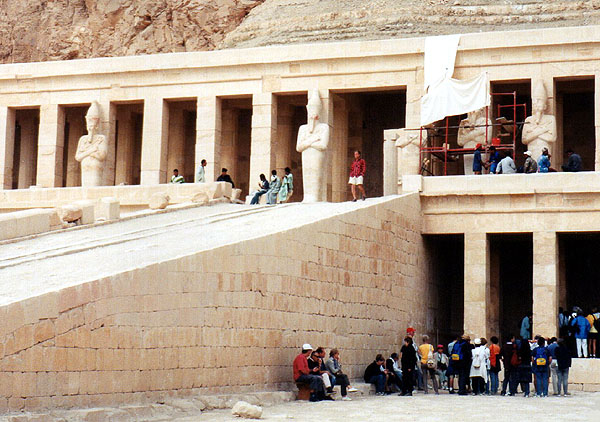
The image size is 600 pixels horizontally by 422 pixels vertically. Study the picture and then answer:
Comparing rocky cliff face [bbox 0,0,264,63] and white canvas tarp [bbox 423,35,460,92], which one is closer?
white canvas tarp [bbox 423,35,460,92]

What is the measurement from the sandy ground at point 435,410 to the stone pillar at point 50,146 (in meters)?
15.5

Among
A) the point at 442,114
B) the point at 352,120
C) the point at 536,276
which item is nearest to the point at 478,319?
the point at 536,276

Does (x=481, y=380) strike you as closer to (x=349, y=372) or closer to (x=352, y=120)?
(x=349, y=372)

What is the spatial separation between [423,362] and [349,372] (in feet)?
4.88

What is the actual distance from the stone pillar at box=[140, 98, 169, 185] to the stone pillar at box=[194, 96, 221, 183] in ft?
3.60

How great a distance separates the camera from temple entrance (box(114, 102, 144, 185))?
31984mm

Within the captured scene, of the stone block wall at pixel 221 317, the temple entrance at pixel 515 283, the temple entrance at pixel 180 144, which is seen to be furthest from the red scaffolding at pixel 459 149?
the temple entrance at pixel 180 144

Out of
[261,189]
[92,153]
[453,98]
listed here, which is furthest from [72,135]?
[453,98]

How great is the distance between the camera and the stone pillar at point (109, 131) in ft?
97.6

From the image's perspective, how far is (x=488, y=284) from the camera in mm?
22812

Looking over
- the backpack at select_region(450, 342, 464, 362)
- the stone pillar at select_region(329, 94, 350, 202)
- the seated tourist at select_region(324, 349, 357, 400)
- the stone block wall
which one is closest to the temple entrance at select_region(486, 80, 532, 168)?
the stone pillar at select_region(329, 94, 350, 202)

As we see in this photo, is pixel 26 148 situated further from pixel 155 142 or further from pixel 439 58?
pixel 439 58

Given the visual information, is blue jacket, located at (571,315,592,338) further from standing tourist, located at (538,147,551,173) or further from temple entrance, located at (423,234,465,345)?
standing tourist, located at (538,147,551,173)

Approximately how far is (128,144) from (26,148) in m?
3.16
